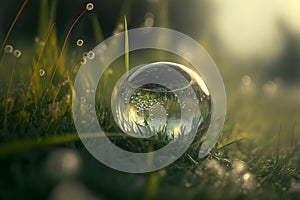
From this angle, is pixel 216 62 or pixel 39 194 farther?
pixel 216 62

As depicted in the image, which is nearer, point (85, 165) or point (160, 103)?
point (85, 165)

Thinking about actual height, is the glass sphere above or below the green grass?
above

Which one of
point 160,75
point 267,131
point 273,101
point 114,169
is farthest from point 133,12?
point 114,169

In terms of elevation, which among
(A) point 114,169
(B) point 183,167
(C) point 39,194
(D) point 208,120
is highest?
(D) point 208,120

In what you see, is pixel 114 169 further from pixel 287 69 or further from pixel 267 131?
pixel 287 69

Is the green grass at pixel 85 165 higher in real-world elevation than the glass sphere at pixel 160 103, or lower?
lower

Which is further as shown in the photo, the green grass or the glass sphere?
the glass sphere

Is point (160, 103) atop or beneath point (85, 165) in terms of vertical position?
atop

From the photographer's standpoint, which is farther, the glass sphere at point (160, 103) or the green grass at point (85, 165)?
the glass sphere at point (160, 103)
